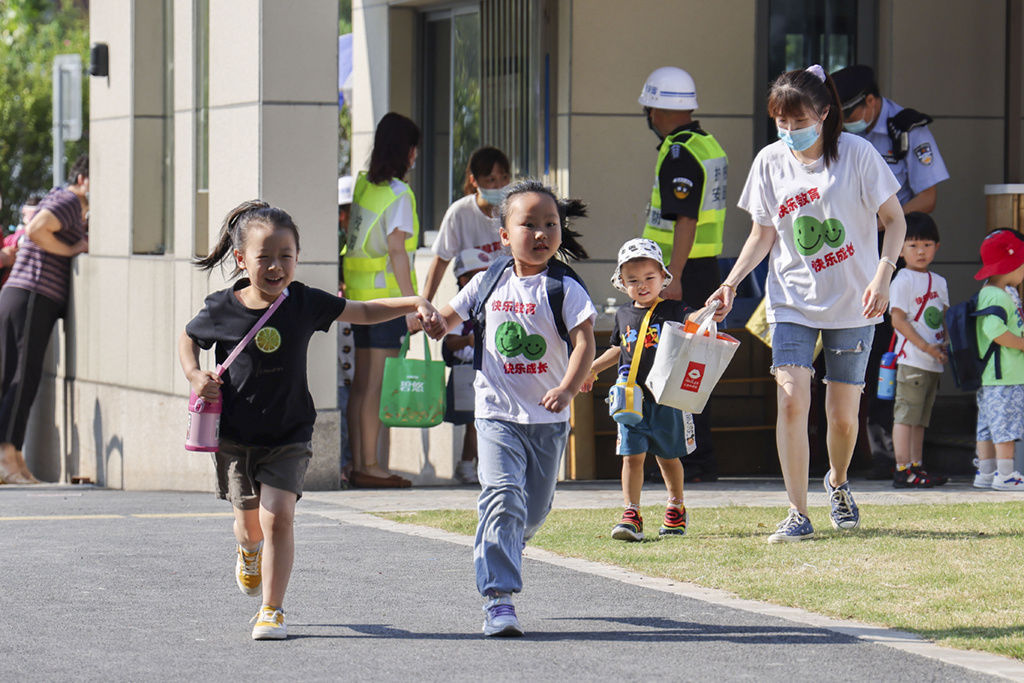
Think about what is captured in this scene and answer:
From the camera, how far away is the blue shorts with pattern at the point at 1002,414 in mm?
10414

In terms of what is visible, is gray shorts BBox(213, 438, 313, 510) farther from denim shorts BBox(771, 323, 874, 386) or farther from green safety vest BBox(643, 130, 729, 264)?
green safety vest BBox(643, 130, 729, 264)

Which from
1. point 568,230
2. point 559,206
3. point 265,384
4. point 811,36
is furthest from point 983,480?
point 265,384

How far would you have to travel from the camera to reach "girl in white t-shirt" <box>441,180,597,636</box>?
6289 millimetres

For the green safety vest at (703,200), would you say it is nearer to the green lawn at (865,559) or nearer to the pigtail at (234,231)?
the green lawn at (865,559)

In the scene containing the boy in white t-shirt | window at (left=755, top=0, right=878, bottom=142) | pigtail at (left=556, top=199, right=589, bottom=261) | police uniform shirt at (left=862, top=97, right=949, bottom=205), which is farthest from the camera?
window at (left=755, top=0, right=878, bottom=142)

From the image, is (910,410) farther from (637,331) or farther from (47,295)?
(47,295)

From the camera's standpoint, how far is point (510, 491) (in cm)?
625

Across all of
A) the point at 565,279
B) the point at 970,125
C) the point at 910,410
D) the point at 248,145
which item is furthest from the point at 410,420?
the point at 970,125

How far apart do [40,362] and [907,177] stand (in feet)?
22.8

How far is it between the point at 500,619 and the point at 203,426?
1184mm

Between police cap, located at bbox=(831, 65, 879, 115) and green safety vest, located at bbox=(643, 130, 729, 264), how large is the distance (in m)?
0.95

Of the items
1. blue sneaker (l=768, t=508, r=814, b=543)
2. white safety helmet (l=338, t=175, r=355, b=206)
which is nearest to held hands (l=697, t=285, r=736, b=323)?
blue sneaker (l=768, t=508, r=814, b=543)

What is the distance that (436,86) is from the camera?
1462cm

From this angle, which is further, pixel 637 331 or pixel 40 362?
pixel 40 362
